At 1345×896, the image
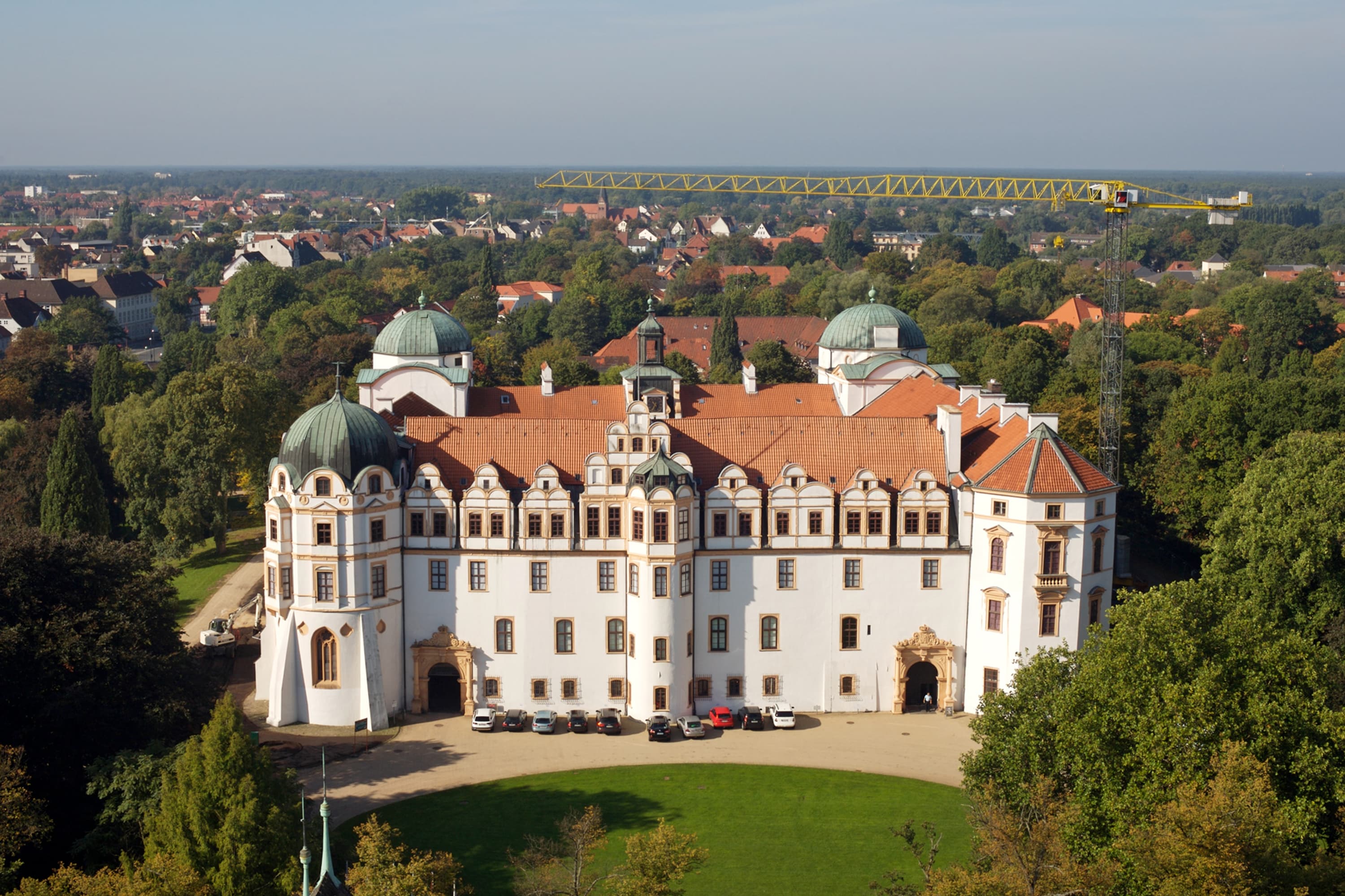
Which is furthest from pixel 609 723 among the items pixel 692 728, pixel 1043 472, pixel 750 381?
pixel 750 381

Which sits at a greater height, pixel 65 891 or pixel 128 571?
pixel 128 571

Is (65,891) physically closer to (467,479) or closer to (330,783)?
(330,783)

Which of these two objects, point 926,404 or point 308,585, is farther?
point 926,404

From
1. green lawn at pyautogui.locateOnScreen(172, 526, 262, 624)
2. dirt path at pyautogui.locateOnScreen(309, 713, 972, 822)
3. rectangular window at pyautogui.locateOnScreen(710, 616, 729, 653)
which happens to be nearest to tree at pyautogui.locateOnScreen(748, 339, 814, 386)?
green lawn at pyautogui.locateOnScreen(172, 526, 262, 624)

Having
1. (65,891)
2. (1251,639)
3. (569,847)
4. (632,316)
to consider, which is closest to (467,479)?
(569,847)

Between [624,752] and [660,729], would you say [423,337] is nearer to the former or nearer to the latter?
[660,729]

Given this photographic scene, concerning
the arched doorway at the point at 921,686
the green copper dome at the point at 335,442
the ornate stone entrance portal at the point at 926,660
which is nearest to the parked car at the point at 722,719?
the ornate stone entrance portal at the point at 926,660
